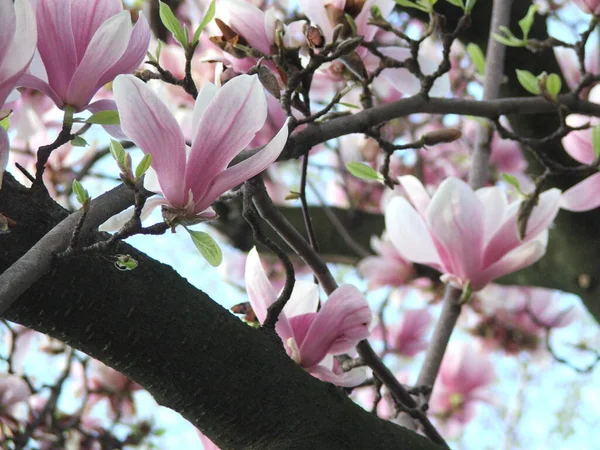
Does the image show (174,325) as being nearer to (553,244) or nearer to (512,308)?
(553,244)

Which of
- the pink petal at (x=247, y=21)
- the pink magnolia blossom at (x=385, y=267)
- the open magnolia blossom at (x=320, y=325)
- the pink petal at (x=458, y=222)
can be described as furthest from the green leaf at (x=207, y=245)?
the pink magnolia blossom at (x=385, y=267)

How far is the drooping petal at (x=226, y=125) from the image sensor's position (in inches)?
18.5

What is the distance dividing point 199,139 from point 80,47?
0.39ft

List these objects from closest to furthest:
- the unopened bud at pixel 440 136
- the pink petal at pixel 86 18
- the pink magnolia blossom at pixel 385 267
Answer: the pink petal at pixel 86 18, the unopened bud at pixel 440 136, the pink magnolia blossom at pixel 385 267

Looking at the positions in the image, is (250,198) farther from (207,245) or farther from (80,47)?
(80,47)

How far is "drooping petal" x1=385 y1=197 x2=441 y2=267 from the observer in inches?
34.1

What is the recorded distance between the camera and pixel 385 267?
4.35ft

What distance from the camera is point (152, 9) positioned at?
1509 millimetres

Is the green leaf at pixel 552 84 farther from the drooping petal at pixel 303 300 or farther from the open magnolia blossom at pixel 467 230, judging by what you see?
the drooping petal at pixel 303 300

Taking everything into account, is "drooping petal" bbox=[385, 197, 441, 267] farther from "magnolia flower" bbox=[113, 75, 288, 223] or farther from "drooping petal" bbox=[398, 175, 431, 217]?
"magnolia flower" bbox=[113, 75, 288, 223]

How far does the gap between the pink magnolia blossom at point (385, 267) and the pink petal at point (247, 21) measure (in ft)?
2.12

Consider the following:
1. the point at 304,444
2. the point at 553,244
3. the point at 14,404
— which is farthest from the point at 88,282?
the point at 553,244

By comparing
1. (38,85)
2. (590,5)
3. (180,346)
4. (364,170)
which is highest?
(590,5)

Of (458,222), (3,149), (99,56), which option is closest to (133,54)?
(99,56)
